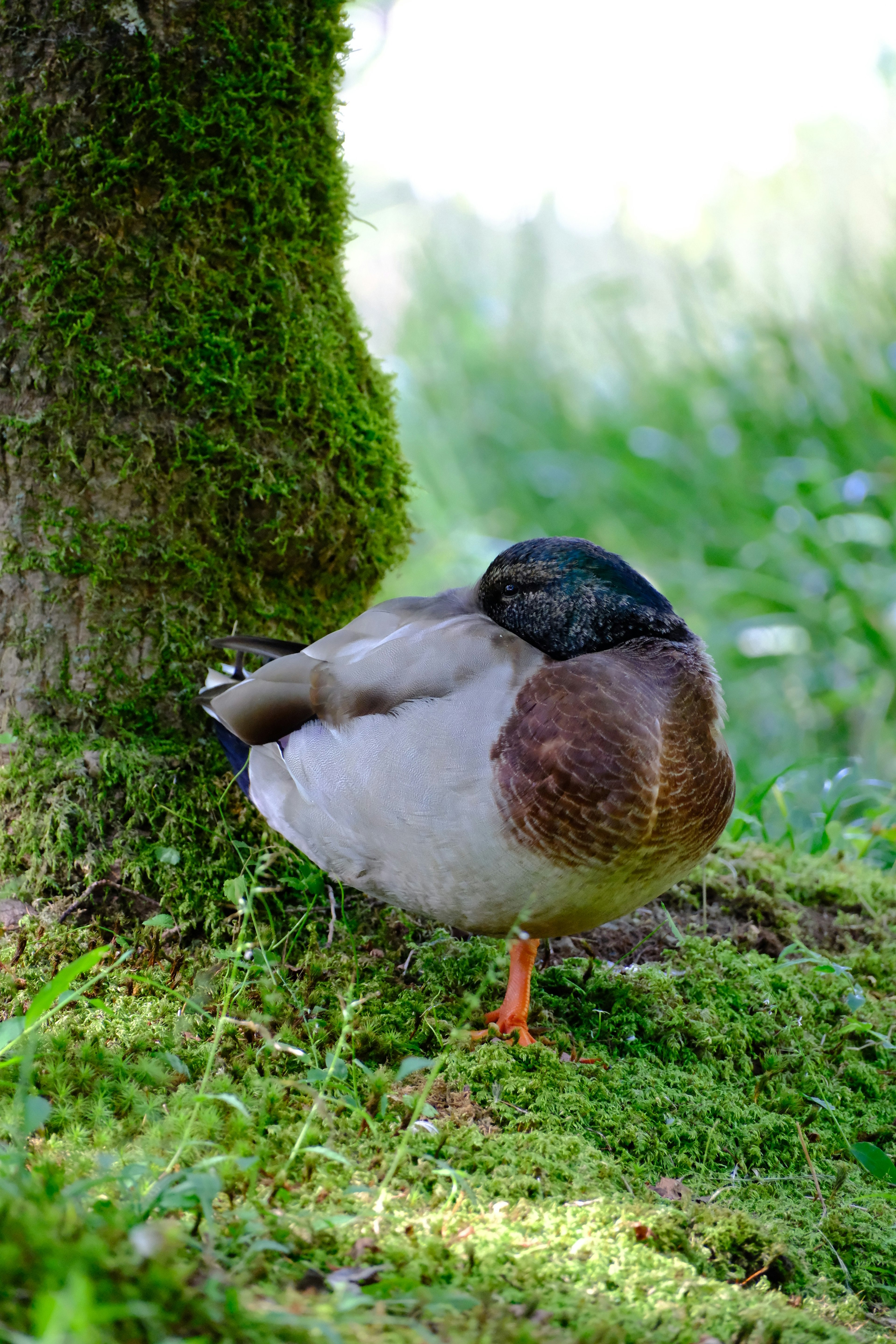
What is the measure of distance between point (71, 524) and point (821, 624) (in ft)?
13.6

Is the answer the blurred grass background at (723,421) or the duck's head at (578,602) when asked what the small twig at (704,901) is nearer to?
the blurred grass background at (723,421)

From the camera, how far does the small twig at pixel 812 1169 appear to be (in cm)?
194

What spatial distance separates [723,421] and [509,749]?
5476 mm

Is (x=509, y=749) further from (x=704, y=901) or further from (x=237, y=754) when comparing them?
(x=704, y=901)

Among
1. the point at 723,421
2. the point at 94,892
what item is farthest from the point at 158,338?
the point at 723,421

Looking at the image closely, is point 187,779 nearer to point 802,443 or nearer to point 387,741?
point 387,741

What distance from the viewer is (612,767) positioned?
6.18 feet

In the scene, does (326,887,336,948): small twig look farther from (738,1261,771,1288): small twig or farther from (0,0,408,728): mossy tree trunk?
(738,1261,771,1288): small twig

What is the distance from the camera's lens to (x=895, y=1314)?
1.72m

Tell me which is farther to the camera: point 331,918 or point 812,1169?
point 331,918

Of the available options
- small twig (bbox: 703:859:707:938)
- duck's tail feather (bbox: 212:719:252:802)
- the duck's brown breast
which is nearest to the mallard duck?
the duck's brown breast

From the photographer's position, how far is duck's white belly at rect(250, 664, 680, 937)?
1.93m

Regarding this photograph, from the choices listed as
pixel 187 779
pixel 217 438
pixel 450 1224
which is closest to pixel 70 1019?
pixel 187 779

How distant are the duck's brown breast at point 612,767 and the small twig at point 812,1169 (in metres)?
0.60
